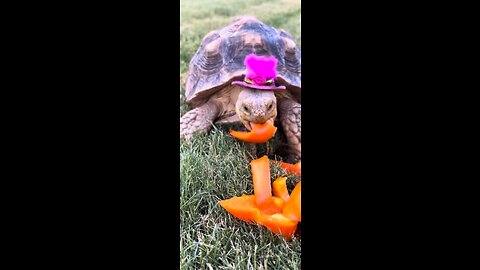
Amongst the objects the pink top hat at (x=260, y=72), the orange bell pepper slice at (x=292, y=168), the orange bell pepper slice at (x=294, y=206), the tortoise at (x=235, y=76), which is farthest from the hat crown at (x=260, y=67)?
→ the orange bell pepper slice at (x=294, y=206)

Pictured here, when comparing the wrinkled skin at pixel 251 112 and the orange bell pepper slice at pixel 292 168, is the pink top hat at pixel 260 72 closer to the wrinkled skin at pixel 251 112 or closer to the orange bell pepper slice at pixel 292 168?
the wrinkled skin at pixel 251 112

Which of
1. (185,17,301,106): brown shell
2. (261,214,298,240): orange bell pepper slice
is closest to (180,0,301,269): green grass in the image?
(261,214,298,240): orange bell pepper slice

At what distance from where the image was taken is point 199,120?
6.23 ft

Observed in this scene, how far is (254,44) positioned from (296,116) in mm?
353

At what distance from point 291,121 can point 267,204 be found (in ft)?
1.97

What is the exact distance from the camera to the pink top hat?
1.40 meters

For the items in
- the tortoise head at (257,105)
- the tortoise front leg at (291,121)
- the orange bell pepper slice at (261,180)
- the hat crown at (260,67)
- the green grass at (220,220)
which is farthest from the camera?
the tortoise front leg at (291,121)

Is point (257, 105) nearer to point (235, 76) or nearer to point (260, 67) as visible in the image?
point (260, 67)

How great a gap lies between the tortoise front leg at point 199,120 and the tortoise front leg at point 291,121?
283mm

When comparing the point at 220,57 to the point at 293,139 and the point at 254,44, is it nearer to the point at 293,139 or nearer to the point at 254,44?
the point at 254,44

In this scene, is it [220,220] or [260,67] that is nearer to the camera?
[220,220]

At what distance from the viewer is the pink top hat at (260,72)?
1400 mm

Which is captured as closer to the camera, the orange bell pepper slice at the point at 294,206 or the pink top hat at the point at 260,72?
the orange bell pepper slice at the point at 294,206

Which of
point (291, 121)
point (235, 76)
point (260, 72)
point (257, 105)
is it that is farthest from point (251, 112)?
point (235, 76)
